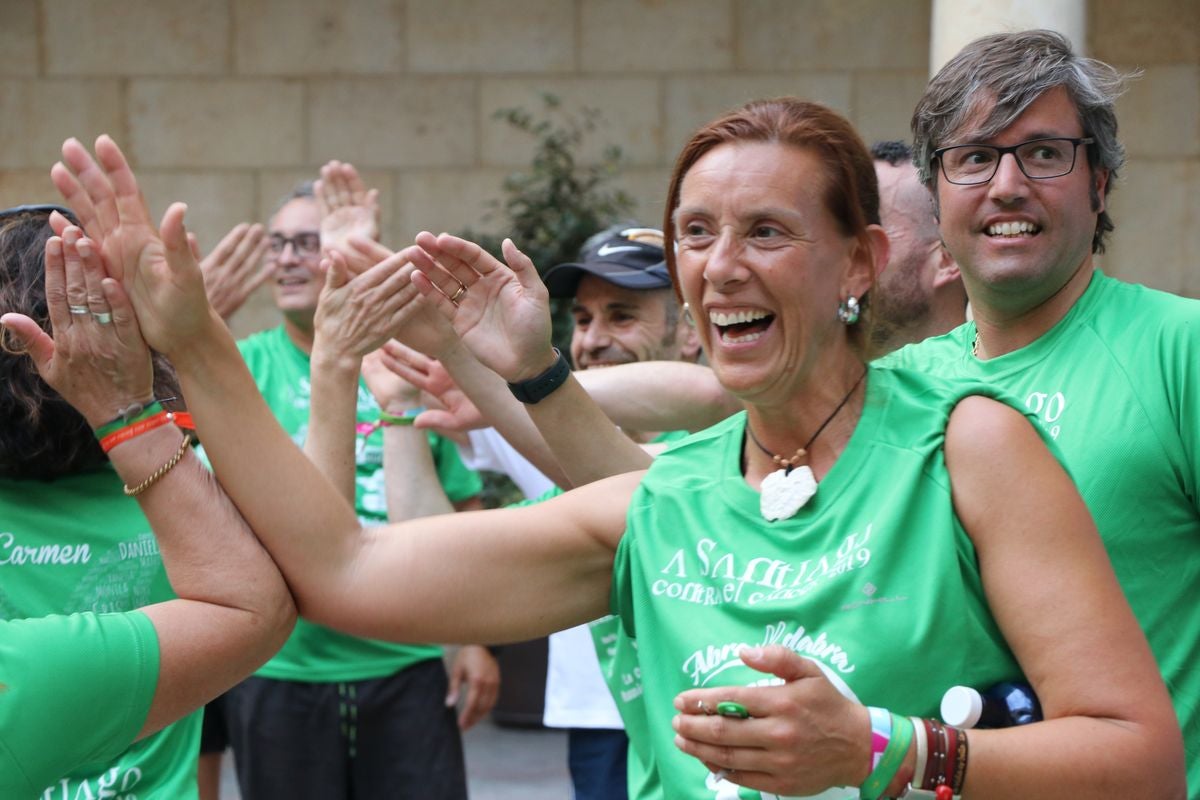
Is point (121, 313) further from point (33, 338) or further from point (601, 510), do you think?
point (601, 510)

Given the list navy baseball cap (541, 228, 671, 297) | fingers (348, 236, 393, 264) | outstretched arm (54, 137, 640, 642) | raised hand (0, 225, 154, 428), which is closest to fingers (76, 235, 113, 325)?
raised hand (0, 225, 154, 428)

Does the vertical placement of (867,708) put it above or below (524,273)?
below

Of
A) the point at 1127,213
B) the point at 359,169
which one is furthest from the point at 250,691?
the point at 1127,213

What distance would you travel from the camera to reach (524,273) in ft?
8.34

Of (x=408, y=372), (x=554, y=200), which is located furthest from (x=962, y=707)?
(x=554, y=200)

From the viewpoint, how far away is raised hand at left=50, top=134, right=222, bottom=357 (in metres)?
2.04

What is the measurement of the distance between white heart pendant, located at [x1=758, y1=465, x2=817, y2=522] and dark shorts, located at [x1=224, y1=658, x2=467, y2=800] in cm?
272

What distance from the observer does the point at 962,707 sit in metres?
1.88

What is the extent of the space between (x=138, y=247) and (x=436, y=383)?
51.8 inches

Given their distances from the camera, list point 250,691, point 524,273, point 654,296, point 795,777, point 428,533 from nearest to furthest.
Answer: point 795,777
point 428,533
point 524,273
point 654,296
point 250,691

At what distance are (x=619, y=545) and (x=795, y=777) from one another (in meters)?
0.58

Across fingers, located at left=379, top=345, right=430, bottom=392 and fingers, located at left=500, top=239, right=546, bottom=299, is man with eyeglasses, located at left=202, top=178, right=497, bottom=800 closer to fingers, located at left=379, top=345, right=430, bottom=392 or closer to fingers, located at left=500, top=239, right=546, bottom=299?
fingers, located at left=379, top=345, right=430, bottom=392

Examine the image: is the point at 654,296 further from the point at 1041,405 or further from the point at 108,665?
the point at 108,665

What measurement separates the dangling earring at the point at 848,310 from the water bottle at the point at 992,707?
24.1 inches
